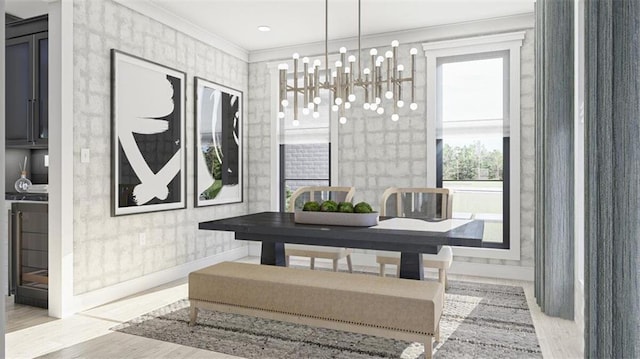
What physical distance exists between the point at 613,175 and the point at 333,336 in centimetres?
203

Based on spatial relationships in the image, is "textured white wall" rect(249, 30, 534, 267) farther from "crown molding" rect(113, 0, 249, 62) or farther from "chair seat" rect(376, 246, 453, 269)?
"crown molding" rect(113, 0, 249, 62)

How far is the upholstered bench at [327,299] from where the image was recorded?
7.73 feet

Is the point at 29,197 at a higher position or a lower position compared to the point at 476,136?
lower

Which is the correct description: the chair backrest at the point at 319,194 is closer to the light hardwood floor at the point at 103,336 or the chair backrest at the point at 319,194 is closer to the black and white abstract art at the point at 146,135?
the black and white abstract art at the point at 146,135

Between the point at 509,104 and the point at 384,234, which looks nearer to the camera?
the point at 384,234

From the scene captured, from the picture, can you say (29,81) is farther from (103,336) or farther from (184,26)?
(103,336)

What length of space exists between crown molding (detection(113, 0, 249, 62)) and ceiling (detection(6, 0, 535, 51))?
0.03 m

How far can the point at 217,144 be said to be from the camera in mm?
5008

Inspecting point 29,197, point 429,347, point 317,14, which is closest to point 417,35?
point 317,14

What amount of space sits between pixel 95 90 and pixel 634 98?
142 inches

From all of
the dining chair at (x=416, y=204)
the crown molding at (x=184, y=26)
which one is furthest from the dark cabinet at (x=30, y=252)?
the dining chair at (x=416, y=204)

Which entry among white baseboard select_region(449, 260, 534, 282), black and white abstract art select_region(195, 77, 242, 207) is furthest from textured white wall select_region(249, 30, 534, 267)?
black and white abstract art select_region(195, 77, 242, 207)

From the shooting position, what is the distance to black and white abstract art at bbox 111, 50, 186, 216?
3727mm

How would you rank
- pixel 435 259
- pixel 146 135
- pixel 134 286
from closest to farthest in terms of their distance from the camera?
1. pixel 435 259
2. pixel 134 286
3. pixel 146 135
